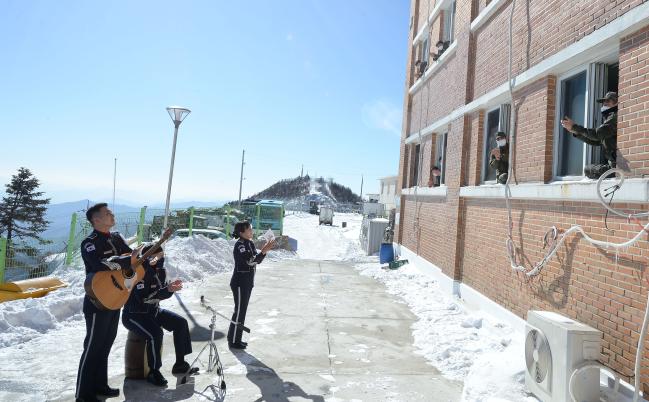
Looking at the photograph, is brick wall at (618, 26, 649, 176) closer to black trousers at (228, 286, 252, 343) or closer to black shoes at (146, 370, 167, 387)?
black trousers at (228, 286, 252, 343)

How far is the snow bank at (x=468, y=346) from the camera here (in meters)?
4.75

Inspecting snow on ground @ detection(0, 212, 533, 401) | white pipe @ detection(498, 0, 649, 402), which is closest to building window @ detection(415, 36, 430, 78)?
white pipe @ detection(498, 0, 649, 402)

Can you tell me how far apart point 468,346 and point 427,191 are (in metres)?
6.78

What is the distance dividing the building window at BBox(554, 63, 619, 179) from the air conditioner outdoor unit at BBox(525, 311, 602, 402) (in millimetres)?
2354

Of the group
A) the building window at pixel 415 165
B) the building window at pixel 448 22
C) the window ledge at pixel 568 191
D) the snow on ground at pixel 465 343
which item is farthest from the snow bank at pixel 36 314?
the building window at pixel 448 22

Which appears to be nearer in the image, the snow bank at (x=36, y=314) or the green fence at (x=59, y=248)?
the snow bank at (x=36, y=314)

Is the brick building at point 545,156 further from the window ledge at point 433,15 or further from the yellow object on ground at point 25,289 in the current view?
the yellow object on ground at point 25,289

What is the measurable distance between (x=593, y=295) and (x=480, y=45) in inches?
245

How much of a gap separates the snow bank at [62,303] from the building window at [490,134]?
7.60m

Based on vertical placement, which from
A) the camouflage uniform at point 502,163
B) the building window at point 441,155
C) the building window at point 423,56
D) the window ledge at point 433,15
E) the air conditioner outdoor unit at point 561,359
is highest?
the window ledge at point 433,15

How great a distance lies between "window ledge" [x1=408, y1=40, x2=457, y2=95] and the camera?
1119 cm

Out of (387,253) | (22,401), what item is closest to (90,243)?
(22,401)

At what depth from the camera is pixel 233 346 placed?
20.1 ft

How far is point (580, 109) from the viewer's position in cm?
587
